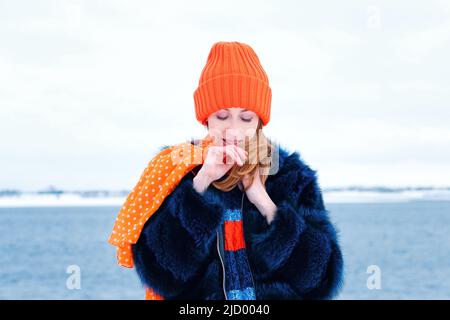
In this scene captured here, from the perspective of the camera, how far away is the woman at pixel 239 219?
202 centimetres

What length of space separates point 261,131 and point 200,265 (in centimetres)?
54

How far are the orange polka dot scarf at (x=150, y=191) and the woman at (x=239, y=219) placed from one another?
0.11 ft

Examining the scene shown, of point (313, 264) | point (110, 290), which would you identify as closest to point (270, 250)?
point (313, 264)

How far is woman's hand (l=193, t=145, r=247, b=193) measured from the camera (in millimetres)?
1957

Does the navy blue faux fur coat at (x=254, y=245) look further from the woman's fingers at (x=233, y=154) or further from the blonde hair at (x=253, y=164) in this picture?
the woman's fingers at (x=233, y=154)

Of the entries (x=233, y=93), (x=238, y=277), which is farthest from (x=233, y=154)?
(x=238, y=277)

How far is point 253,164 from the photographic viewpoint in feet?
6.73

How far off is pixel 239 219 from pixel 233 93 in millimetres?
461

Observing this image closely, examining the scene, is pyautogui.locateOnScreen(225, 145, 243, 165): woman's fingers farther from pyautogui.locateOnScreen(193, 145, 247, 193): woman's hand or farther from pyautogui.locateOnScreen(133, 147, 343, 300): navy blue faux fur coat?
pyautogui.locateOnScreen(133, 147, 343, 300): navy blue faux fur coat

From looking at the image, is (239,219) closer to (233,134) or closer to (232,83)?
(233,134)

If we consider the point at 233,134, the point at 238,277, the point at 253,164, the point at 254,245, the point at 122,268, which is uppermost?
the point at 233,134

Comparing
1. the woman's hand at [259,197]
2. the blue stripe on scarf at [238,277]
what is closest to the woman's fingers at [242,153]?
the woman's hand at [259,197]

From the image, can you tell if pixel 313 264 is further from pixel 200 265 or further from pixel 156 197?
pixel 156 197

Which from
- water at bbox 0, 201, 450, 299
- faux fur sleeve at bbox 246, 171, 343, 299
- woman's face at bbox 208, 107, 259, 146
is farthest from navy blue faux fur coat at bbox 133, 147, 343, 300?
water at bbox 0, 201, 450, 299
